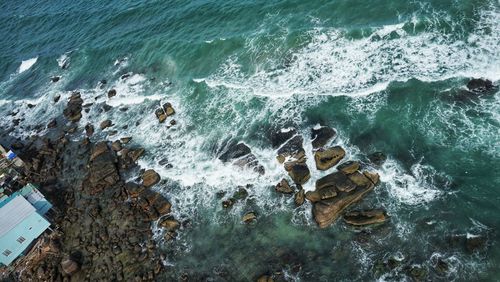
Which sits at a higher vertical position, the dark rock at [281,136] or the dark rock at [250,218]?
the dark rock at [281,136]

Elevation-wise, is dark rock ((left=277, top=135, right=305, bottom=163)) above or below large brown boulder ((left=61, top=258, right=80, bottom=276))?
below

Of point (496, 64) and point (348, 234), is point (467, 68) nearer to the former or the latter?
point (496, 64)

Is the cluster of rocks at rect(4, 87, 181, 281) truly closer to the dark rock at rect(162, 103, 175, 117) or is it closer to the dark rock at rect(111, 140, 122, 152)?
the dark rock at rect(111, 140, 122, 152)

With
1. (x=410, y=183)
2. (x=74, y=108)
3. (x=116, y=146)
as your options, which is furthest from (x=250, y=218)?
(x=74, y=108)

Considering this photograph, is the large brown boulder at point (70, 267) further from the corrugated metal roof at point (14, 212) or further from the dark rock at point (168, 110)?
the dark rock at point (168, 110)

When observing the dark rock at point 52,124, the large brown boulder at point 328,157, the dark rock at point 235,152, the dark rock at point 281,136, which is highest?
the dark rock at point 52,124

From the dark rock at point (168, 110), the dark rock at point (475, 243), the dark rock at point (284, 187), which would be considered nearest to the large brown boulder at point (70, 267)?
the dark rock at point (284, 187)

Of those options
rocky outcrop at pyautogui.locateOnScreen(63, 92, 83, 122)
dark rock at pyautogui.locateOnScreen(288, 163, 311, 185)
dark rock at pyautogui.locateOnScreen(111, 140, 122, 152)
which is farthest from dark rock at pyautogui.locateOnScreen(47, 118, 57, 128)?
dark rock at pyautogui.locateOnScreen(288, 163, 311, 185)

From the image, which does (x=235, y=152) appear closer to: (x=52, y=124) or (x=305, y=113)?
(x=305, y=113)
